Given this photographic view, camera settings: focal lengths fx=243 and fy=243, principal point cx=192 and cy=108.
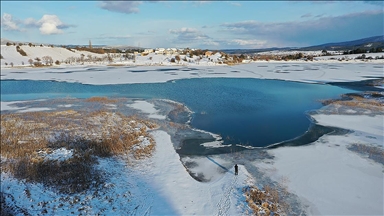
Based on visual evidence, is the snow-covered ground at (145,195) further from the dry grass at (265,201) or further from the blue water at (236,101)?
the blue water at (236,101)

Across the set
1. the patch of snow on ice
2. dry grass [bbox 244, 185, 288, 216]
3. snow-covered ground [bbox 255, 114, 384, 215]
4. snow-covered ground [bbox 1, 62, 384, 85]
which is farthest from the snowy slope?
snow-covered ground [bbox 255, 114, 384, 215]

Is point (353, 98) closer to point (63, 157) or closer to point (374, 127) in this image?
point (374, 127)

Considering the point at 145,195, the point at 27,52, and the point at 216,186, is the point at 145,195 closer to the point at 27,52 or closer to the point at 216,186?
the point at 216,186

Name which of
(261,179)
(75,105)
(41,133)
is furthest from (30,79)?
(261,179)

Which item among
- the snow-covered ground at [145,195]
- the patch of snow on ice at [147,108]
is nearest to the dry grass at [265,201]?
the snow-covered ground at [145,195]

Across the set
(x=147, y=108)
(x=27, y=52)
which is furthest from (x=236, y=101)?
(x=27, y=52)

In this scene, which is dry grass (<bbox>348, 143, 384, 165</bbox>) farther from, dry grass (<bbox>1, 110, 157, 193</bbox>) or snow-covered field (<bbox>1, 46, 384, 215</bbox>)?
dry grass (<bbox>1, 110, 157, 193</bbox>)
